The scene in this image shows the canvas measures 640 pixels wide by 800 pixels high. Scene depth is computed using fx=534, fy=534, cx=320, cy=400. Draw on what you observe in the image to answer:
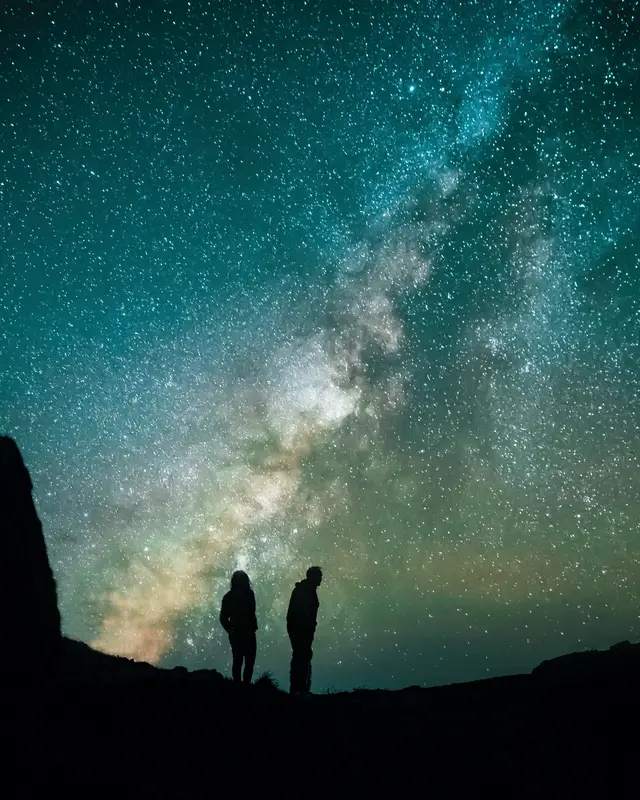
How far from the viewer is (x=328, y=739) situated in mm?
5625

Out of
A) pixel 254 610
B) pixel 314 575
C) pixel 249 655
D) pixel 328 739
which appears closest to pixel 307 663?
pixel 249 655

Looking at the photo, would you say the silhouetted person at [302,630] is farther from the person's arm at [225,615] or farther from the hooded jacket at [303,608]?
the person's arm at [225,615]

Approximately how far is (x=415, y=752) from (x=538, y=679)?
2115 millimetres

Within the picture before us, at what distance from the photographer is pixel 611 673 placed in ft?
21.0

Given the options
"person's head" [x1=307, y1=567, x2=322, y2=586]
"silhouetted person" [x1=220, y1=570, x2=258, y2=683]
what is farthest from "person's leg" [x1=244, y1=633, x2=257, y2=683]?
"person's head" [x1=307, y1=567, x2=322, y2=586]

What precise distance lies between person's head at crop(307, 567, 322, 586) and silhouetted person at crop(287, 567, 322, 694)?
0.04m

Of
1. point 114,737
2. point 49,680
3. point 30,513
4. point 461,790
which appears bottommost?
point 461,790

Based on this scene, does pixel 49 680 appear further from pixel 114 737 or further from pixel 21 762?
pixel 21 762

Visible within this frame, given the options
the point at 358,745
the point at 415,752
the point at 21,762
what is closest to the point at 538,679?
the point at 415,752

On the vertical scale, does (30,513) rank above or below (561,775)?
above

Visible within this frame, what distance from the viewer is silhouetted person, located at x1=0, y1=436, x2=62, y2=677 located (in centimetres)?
575

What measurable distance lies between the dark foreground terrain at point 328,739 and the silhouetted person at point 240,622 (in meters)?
3.08

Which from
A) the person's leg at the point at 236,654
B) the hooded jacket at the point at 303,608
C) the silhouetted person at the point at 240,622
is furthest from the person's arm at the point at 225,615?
the hooded jacket at the point at 303,608

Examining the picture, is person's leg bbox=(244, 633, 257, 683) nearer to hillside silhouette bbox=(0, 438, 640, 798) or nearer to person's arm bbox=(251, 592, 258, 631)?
person's arm bbox=(251, 592, 258, 631)
